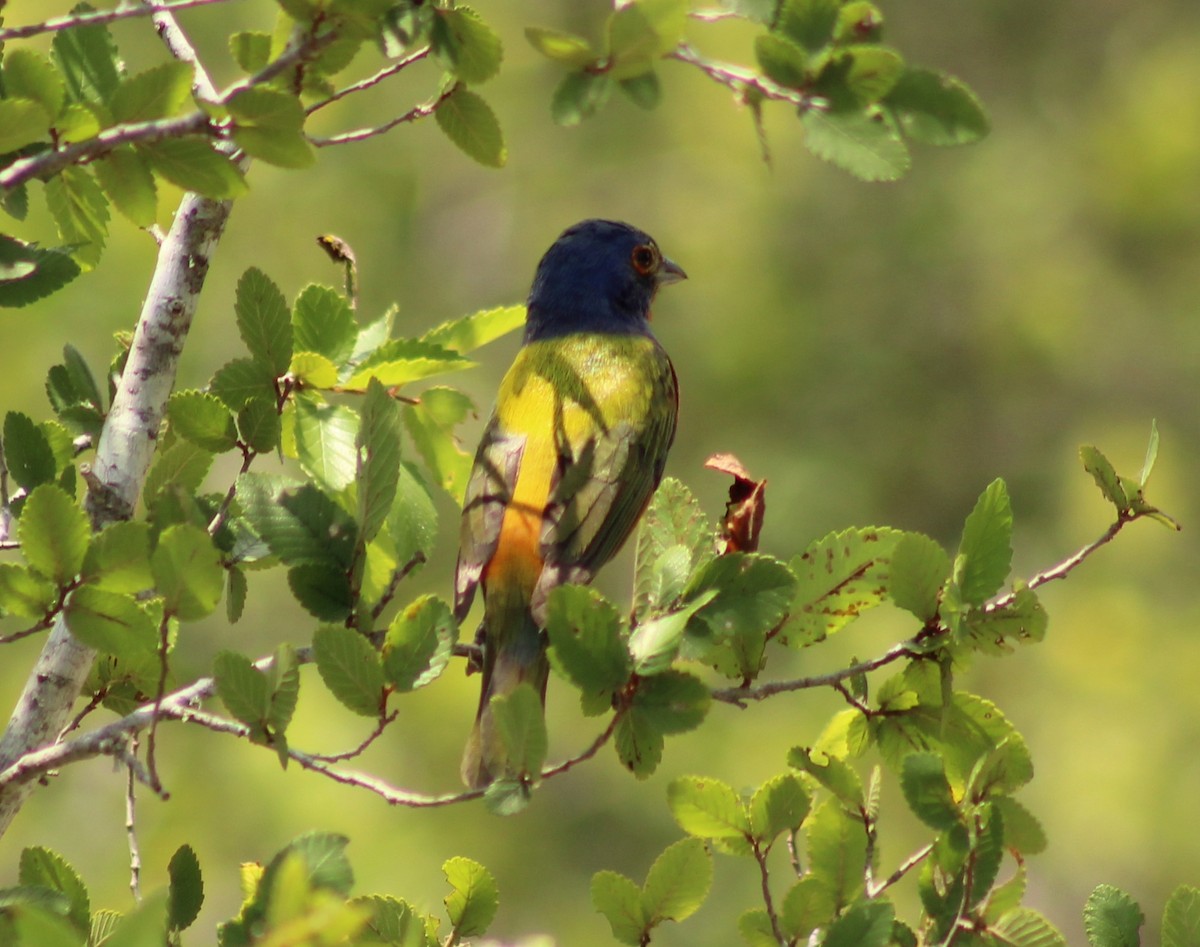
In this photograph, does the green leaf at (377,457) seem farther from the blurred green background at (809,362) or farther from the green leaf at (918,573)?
the blurred green background at (809,362)

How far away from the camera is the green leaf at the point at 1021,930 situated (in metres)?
2.54

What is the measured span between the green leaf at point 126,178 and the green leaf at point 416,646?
83 centimetres

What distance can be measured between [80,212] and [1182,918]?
7.88ft

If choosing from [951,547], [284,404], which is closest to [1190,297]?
[951,547]

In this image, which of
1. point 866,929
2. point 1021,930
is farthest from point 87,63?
point 1021,930

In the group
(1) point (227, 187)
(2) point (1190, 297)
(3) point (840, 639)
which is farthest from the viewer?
(2) point (1190, 297)

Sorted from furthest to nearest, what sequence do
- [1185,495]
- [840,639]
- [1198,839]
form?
[1185,495]
[840,639]
[1198,839]

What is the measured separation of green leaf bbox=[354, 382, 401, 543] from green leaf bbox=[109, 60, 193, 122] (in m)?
0.56

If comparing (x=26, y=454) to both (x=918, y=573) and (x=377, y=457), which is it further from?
(x=918, y=573)

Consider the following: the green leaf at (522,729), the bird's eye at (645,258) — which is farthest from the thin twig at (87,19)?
the bird's eye at (645,258)

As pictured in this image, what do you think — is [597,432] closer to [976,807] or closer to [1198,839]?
[976,807]

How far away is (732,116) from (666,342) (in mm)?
2349

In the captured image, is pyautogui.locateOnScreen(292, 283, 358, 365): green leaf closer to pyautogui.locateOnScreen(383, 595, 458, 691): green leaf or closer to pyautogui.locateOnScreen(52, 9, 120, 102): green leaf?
pyautogui.locateOnScreen(52, 9, 120, 102): green leaf

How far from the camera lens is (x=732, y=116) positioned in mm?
14438
